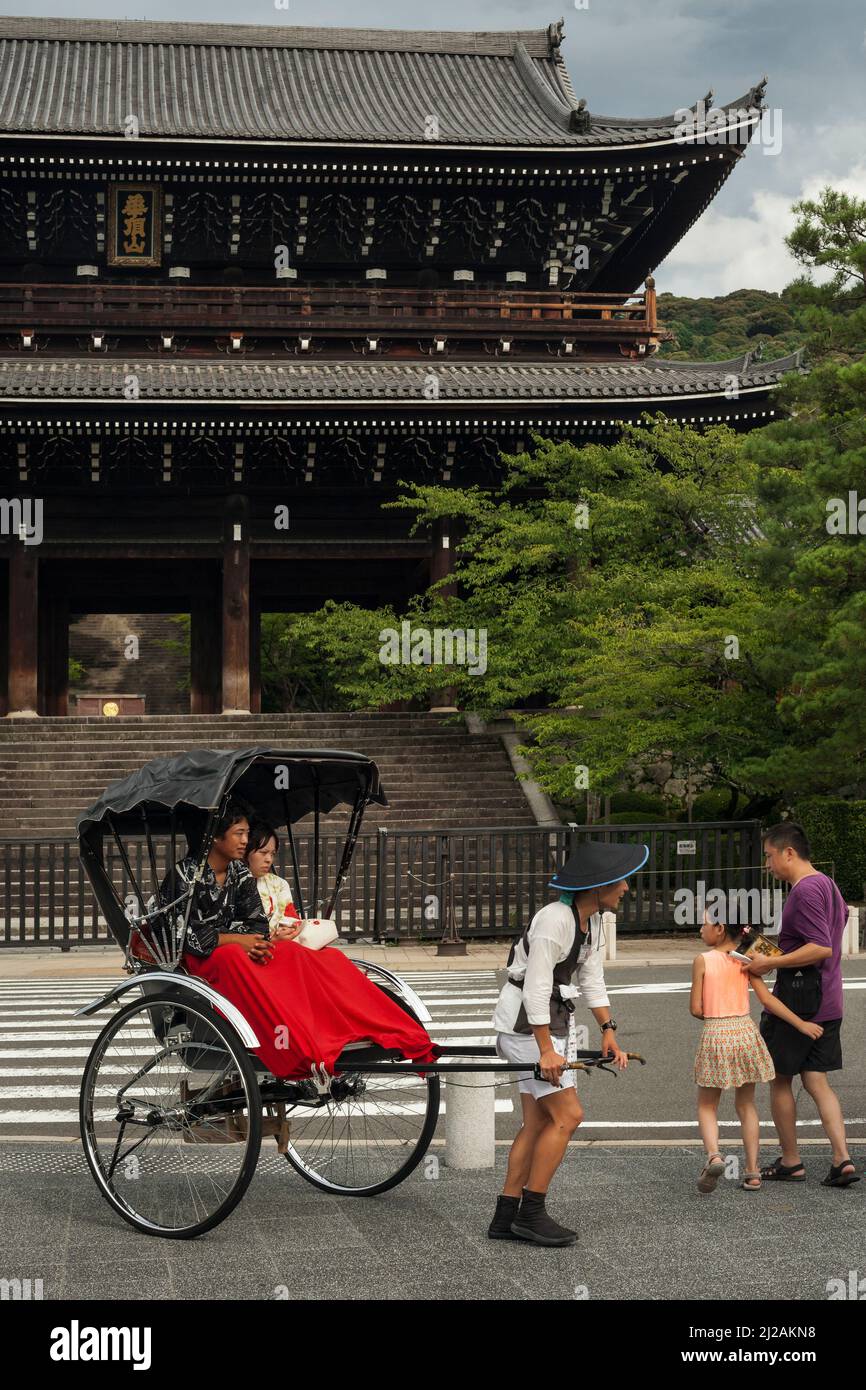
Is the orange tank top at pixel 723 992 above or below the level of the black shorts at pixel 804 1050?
above

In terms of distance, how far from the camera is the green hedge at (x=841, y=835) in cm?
2011

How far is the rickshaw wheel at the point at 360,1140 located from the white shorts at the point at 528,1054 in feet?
1.88

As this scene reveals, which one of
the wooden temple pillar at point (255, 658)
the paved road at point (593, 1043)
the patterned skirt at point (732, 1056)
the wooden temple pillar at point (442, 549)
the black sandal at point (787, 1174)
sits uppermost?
the wooden temple pillar at point (442, 549)

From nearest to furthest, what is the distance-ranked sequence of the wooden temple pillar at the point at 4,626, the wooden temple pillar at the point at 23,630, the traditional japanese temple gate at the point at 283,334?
1. the traditional japanese temple gate at the point at 283,334
2. the wooden temple pillar at the point at 23,630
3. the wooden temple pillar at the point at 4,626

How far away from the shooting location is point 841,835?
20.2 metres

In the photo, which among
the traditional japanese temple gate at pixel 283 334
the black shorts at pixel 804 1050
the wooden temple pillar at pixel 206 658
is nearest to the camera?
the black shorts at pixel 804 1050

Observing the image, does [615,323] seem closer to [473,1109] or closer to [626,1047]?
[626,1047]

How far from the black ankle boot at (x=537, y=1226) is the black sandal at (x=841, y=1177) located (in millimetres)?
1655

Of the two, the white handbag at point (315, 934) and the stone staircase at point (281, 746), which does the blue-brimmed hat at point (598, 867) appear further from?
the stone staircase at point (281, 746)

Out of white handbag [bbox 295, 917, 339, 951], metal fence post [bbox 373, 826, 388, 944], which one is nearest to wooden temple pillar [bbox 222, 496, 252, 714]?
metal fence post [bbox 373, 826, 388, 944]

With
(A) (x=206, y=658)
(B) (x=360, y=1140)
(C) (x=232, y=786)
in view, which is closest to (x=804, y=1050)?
(B) (x=360, y=1140)

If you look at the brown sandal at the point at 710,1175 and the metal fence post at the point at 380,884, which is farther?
the metal fence post at the point at 380,884

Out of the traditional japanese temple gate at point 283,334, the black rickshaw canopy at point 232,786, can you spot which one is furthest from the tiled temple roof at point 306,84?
the black rickshaw canopy at point 232,786

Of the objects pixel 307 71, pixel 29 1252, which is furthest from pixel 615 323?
pixel 29 1252
